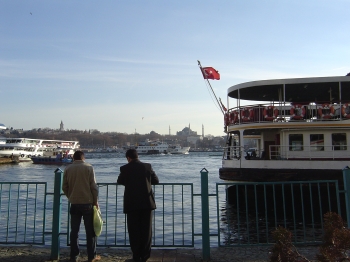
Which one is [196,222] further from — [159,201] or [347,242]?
[347,242]

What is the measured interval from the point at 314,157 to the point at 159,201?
736 cm

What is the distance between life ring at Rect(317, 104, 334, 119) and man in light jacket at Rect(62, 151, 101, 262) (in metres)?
14.5

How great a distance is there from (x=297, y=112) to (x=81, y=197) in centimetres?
1445

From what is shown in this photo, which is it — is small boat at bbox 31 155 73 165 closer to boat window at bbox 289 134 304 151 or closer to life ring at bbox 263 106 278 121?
life ring at bbox 263 106 278 121

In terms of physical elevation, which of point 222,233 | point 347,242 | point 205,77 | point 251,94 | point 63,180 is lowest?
point 222,233

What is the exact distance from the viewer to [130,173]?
6184 mm

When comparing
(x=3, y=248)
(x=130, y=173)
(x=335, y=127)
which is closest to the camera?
(x=130, y=173)

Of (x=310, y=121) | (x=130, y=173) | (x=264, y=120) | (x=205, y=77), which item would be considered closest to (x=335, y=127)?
(x=310, y=121)

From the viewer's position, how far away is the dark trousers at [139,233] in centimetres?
613

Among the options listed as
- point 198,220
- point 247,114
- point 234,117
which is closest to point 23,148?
point 234,117

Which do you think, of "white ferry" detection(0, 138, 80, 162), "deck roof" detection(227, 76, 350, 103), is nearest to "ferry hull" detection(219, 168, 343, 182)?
"deck roof" detection(227, 76, 350, 103)

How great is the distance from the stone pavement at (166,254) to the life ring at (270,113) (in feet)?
39.9

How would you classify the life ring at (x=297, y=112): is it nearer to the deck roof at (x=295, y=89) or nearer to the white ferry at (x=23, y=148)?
the deck roof at (x=295, y=89)

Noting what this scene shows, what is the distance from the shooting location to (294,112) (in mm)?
18828
